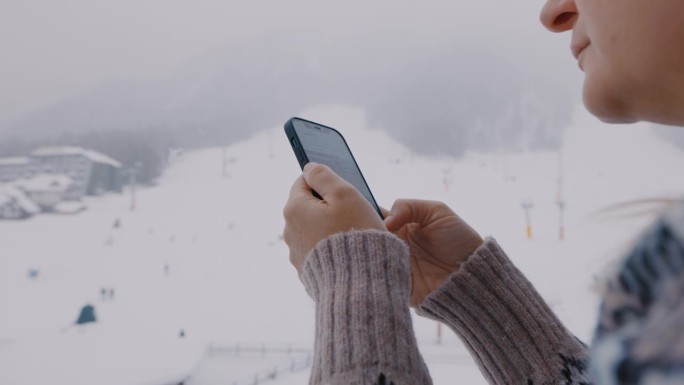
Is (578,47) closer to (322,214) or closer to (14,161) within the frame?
(322,214)

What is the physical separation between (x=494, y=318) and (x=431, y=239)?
0.13 m

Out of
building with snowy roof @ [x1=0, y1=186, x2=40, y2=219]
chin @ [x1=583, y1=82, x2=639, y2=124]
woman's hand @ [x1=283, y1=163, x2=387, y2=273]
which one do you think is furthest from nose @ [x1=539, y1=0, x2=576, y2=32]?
building with snowy roof @ [x1=0, y1=186, x2=40, y2=219]

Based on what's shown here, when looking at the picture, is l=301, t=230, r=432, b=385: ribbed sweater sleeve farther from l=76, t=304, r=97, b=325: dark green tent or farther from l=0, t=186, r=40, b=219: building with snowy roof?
l=0, t=186, r=40, b=219: building with snowy roof

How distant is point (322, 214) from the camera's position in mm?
457

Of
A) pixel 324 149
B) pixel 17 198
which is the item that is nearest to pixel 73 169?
pixel 17 198

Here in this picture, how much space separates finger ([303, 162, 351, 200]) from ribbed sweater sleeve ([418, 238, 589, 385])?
19 centimetres

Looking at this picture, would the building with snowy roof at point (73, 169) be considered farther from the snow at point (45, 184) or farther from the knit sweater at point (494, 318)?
the knit sweater at point (494, 318)

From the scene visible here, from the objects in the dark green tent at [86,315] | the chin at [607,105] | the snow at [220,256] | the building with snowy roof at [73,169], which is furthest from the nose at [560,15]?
the building with snowy roof at [73,169]

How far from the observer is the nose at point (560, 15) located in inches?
15.1

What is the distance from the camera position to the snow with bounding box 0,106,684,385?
5.28 feet

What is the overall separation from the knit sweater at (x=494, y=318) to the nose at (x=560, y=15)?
24cm

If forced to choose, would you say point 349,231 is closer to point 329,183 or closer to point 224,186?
point 329,183

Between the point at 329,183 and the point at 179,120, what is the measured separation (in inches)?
88.1

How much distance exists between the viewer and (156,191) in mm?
2201
